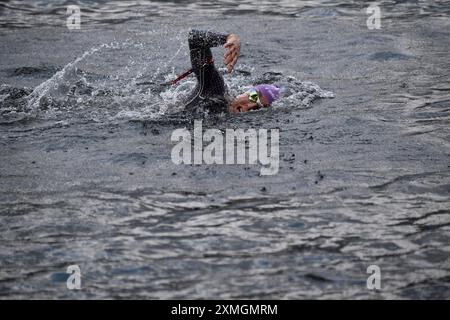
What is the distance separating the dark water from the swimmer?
172 millimetres

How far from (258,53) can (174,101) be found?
3679 millimetres

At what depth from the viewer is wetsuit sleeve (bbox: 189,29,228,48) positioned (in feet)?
32.6

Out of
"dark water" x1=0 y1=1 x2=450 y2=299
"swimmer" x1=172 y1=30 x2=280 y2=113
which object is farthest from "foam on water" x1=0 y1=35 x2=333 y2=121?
"swimmer" x1=172 y1=30 x2=280 y2=113

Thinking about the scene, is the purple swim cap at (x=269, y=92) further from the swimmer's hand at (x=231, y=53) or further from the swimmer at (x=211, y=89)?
the swimmer's hand at (x=231, y=53)

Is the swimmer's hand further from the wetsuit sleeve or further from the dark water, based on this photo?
the dark water

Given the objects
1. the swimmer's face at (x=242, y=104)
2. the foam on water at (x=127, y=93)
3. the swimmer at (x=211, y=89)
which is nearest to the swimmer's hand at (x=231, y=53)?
the swimmer at (x=211, y=89)

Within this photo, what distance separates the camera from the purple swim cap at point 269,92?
36.0ft

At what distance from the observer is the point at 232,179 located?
8.68m

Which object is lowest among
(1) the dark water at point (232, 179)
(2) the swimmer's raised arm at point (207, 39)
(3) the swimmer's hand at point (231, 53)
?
(1) the dark water at point (232, 179)

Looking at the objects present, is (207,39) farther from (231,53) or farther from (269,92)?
(269,92)

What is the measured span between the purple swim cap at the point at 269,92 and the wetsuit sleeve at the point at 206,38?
123cm

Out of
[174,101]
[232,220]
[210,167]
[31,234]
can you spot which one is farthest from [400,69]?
[31,234]

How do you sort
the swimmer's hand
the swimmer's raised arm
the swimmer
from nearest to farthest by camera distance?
the swimmer's hand, the swimmer's raised arm, the swimmer

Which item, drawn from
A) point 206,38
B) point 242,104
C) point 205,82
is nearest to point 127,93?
point 205,82
